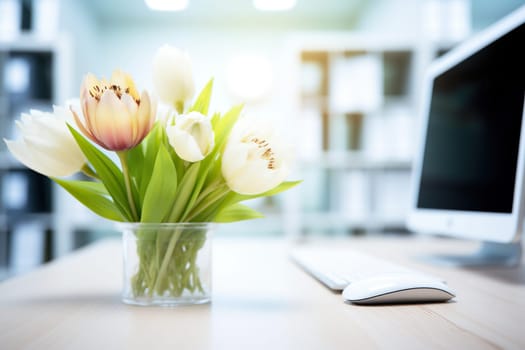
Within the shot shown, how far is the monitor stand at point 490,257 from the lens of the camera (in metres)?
1.00

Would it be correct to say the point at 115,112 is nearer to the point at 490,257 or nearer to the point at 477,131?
the point at 477,131

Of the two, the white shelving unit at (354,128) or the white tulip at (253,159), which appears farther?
the white shelving unit at (354,128)

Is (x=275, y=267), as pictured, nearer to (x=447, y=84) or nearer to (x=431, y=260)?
(x=431, y=260)

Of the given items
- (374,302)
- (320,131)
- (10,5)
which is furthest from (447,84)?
(10,5)

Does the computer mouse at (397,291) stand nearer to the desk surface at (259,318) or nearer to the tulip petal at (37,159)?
the desk surface at (259,318)

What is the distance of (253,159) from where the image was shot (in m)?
0.57

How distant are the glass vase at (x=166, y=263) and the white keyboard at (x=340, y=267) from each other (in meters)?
0.20

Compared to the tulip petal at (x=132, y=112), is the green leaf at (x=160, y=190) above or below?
below

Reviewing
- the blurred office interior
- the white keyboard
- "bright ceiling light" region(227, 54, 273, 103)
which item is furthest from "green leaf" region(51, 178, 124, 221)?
"bright ceiling light" region(227, 54, 273, 103)

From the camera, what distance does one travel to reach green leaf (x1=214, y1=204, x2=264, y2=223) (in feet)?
2.17

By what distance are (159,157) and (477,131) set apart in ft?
2.21

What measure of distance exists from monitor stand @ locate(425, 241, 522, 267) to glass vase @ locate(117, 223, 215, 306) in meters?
0.58

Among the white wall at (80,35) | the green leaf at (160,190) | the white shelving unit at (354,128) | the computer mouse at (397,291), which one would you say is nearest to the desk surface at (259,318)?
the computer mouse at (397,291)

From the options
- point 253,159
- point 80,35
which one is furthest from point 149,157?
point 80,35
